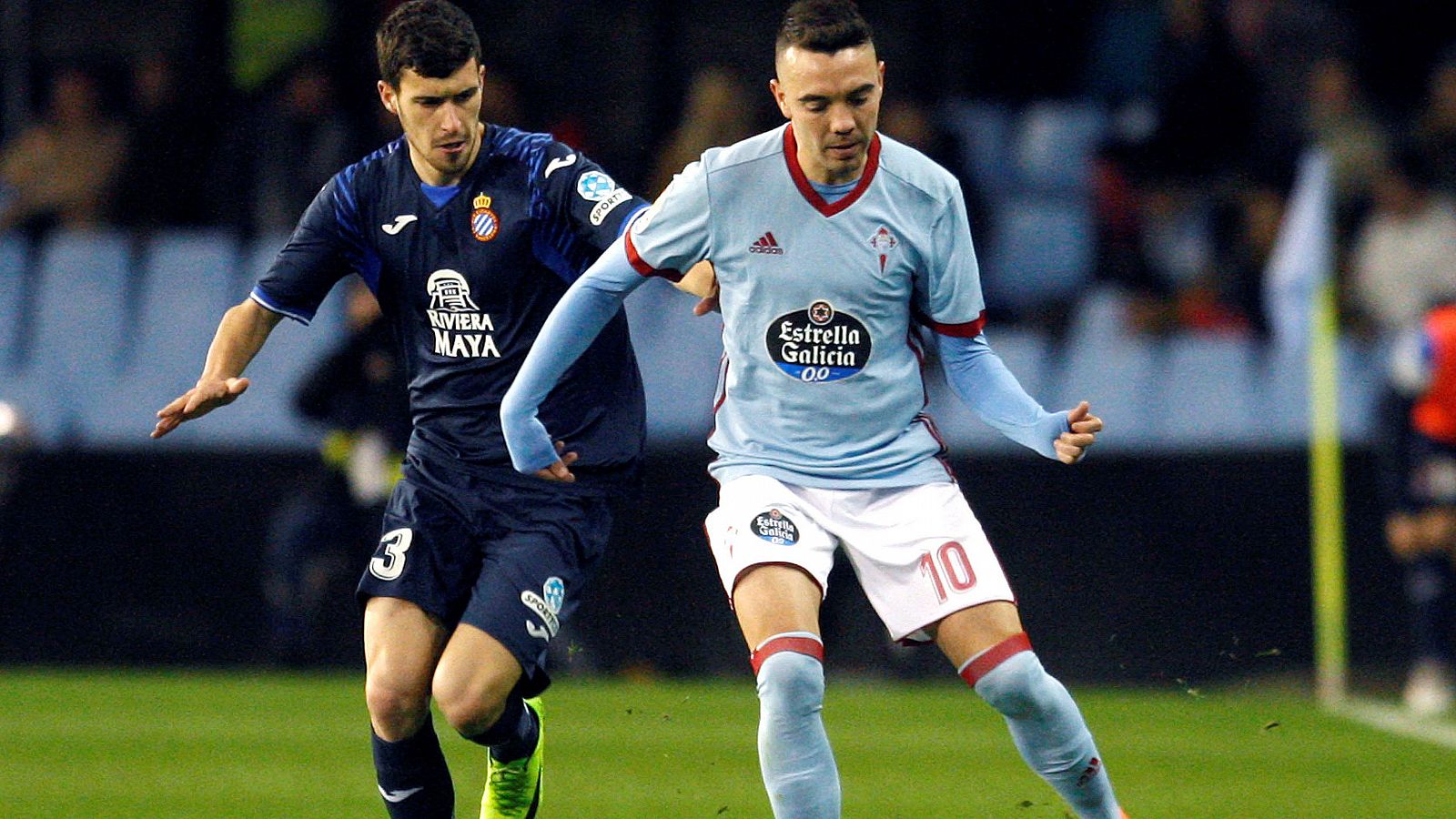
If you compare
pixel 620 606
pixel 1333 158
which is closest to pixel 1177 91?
pixel 1333 158

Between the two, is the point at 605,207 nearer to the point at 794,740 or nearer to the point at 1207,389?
the point at 794,740

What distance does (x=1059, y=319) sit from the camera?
11570 millimetres

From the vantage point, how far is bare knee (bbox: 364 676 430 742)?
17.3 ft

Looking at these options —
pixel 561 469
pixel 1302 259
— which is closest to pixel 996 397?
pixel 561 469

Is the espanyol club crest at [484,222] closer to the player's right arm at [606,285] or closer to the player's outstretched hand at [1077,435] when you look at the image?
the player's right arm at [606,285]

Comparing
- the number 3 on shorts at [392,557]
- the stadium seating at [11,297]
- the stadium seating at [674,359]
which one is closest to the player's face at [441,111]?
the number 3 on shorts at [392,557]

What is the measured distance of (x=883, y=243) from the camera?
16.6ft

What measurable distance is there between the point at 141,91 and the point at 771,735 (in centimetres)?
826

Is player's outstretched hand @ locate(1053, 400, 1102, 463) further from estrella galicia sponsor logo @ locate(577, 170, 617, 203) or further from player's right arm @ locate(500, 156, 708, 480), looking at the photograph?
estrella galicia sponsor logo @ locate(577, 170, 617, 203)

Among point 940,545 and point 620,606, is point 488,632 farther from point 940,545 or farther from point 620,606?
point 620,606

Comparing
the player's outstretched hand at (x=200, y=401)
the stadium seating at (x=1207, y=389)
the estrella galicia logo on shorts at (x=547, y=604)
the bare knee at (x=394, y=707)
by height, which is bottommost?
the stadium seating at (x=1207, y=389)

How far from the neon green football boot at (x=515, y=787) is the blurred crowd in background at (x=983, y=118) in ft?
19.8

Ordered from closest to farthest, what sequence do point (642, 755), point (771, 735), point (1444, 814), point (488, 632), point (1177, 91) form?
point (771, 735) → point (488, 632) → point (1444, 814) → point (642, 755) → point (1177, 91)

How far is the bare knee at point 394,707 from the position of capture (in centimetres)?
527
